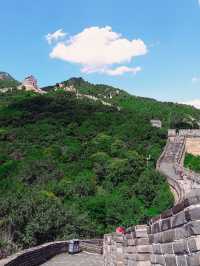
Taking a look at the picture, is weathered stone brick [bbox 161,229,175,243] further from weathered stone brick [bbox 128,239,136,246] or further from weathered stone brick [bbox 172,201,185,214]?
weathered stone brick [bbox 128,239,136,246]

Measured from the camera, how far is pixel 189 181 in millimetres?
43875

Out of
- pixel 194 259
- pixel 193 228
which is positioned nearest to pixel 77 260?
pixel 194 259

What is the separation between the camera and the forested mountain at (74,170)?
27.5 m

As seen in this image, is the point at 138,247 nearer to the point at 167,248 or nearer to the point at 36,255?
the point at 167,248

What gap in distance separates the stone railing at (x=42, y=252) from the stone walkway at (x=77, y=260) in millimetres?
279

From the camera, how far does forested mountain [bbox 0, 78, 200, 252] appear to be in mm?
27484

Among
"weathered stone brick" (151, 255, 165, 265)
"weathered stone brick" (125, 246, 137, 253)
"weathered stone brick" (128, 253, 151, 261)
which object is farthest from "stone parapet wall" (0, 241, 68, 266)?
"weathered stone brick" (151, 255, 165, 265)

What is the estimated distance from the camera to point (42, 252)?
17422 mm

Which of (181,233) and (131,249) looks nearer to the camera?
(181,233)

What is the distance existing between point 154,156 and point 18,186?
60.3 ft

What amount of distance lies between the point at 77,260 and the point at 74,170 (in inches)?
1482

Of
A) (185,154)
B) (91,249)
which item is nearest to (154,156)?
(185,154)

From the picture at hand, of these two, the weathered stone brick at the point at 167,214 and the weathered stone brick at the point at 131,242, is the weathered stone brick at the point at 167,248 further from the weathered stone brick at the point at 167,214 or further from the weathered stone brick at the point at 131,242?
the weathered stone brick at the point at 131,242

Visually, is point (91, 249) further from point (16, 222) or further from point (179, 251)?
point (179, 251)
